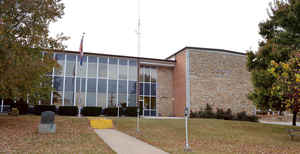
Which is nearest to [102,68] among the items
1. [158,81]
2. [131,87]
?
[131,87]

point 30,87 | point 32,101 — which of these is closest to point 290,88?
point 30,87

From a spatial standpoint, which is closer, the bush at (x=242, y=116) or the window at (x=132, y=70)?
the bush at (x=242, y=116)

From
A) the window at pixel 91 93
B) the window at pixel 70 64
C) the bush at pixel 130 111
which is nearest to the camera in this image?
the bush at pixel 130 111

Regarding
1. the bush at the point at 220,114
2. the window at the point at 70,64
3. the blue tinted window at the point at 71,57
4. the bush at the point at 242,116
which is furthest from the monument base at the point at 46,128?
the bush at the point at 242,116

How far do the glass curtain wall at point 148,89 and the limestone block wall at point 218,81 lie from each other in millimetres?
5533

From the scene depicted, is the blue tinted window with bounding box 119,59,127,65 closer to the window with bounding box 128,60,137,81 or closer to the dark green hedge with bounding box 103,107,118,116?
the window with bounding box 128,60,137,81

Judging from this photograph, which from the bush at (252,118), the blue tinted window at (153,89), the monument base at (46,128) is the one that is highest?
the blue tinted window at (153,89)

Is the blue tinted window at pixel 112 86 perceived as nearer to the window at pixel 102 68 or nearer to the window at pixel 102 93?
the window at pixel 102 93

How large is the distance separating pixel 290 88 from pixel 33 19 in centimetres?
1427

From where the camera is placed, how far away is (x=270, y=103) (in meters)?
16.6

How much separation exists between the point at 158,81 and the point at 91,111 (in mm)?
10261

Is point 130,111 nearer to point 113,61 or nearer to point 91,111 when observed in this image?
point 91,111

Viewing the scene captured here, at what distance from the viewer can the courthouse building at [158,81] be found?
1190 inches

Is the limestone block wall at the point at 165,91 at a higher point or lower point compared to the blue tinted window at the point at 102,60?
lower
